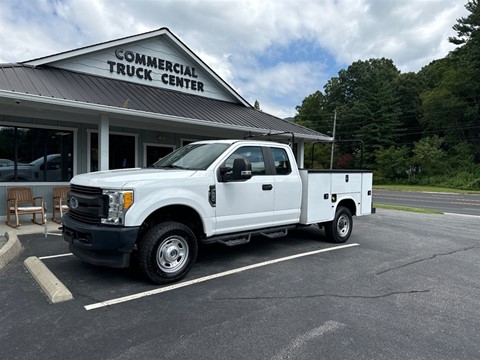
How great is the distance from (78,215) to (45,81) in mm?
5660

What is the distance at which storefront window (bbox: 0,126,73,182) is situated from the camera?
940 centimetres

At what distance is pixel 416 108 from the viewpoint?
54.7 m

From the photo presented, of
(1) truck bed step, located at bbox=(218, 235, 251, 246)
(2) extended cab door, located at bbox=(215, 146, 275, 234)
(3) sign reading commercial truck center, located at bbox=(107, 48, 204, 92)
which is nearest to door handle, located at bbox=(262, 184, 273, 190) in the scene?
(2) extended cab door, located at bbox=(215, 146, 275, 234)

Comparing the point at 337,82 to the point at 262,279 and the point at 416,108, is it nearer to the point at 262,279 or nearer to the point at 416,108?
the point at 416,108

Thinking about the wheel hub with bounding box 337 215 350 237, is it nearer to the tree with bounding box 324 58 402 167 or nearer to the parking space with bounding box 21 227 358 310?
the parking space with bounding box 21 227 358 310

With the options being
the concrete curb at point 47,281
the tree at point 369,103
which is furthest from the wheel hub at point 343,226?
the tree at point 369,103

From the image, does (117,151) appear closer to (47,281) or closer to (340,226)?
(47,281)

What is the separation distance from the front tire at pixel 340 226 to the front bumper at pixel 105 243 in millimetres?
4357

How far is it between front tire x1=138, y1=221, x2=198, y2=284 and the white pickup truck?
1 cm

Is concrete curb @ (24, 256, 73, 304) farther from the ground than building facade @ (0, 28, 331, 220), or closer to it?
closer to it

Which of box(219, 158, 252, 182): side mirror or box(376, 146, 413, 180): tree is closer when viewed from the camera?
box(219, 158, 252, 182): side mirror

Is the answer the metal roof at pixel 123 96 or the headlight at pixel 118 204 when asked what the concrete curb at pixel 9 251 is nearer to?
the headlight at pixel 118 204

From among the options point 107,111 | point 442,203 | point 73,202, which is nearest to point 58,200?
point 107,111

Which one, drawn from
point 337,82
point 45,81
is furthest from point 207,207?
point 337,82
